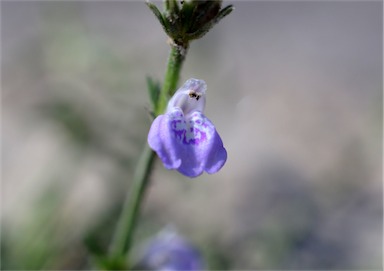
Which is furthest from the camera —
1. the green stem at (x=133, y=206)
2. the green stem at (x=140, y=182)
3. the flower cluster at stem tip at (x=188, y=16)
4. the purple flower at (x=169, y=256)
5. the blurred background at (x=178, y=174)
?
the blurred background at (x=178, y=174)

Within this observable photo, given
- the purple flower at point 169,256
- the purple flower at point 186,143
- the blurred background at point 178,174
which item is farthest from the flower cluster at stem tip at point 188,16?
the purple flower at point 169,256

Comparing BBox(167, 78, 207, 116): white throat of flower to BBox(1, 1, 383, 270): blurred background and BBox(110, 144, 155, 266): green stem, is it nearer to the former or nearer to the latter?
BBox(110, 144, 155, 266): green stem

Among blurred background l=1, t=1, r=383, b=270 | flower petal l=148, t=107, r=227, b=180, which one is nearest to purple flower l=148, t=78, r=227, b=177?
flower petal l=148, t=107, r=227, b=180

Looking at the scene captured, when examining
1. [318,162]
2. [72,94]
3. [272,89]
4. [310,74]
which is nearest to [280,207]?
[318,162]

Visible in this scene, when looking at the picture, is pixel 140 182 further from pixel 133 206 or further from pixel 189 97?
pixel 189 97

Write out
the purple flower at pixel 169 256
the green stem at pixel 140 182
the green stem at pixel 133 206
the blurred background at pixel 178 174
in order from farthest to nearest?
the blurred background at pixel 178 174 < the purple flower at pixel 169 256 < the green stem at pixel 133 206 < the green stem at pixel 140 182

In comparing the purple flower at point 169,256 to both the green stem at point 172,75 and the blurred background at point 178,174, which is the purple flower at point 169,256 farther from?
the green stem at point 172,75

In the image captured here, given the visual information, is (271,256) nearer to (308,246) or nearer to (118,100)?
(308,246)
